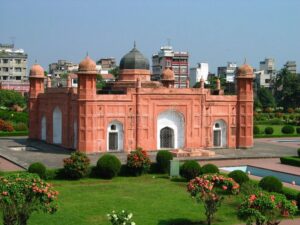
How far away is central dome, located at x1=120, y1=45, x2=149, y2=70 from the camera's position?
3481cm

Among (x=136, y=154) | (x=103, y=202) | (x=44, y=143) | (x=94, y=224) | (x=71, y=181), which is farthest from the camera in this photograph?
(x=44, y=143)

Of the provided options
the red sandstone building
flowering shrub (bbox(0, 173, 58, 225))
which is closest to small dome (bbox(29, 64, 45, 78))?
the red sandstone building

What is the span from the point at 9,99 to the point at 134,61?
33167 mm

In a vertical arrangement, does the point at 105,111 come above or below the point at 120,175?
above

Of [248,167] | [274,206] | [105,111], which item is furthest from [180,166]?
[274,206]

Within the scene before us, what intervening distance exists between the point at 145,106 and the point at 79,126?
4340 mm

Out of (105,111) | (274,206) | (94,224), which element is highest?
(105,111)

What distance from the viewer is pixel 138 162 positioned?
77.5 feet

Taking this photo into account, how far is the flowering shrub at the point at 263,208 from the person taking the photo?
12828mm

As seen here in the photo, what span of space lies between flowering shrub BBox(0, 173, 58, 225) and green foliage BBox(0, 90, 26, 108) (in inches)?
2041

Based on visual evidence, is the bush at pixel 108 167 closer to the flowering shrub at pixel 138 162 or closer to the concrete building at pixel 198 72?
the flowering shrub at pixel 138 162

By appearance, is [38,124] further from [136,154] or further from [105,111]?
[136,154]

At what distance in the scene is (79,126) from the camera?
1204 inches

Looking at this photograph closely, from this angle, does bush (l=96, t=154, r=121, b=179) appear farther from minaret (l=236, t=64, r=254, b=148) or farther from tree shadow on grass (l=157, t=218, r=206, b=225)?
minaret (l=236, t=64, r=254, b=148)
